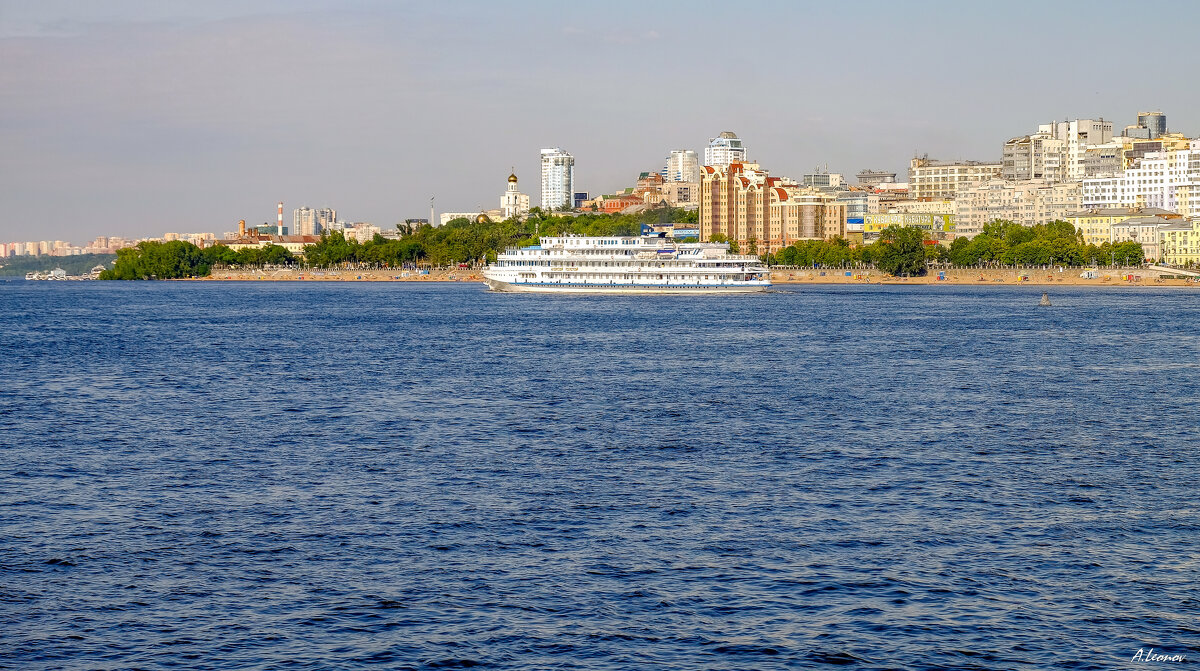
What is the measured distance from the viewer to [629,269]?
126562 mm

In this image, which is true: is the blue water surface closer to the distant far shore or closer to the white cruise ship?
the white cruise ship

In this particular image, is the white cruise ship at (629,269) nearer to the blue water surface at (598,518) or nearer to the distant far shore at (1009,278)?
the distant far shore at (1009,278)

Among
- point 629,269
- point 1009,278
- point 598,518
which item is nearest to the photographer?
point 598,518

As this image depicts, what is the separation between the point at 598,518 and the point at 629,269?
4150 inches

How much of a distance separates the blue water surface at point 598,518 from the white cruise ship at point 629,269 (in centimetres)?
7829

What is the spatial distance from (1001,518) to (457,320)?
212ft

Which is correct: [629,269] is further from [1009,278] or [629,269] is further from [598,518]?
[598,518]

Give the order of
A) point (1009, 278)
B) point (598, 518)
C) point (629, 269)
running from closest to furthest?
1. point (598, 518)
2. point (629, 269)
3. point (1009, 278)

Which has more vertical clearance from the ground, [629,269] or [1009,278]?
[629,269]

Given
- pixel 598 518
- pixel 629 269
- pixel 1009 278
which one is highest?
pixel 629 269

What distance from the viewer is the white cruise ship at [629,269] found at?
12550cm

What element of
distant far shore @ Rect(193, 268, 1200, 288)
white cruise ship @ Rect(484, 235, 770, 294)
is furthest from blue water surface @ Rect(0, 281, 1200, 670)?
distant far shore @ Rect(193, 268, 1200, 288)

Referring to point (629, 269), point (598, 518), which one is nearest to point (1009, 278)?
point (629, 269)

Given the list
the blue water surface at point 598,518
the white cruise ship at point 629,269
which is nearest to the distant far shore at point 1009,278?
the white cruise ship at point 629,269
